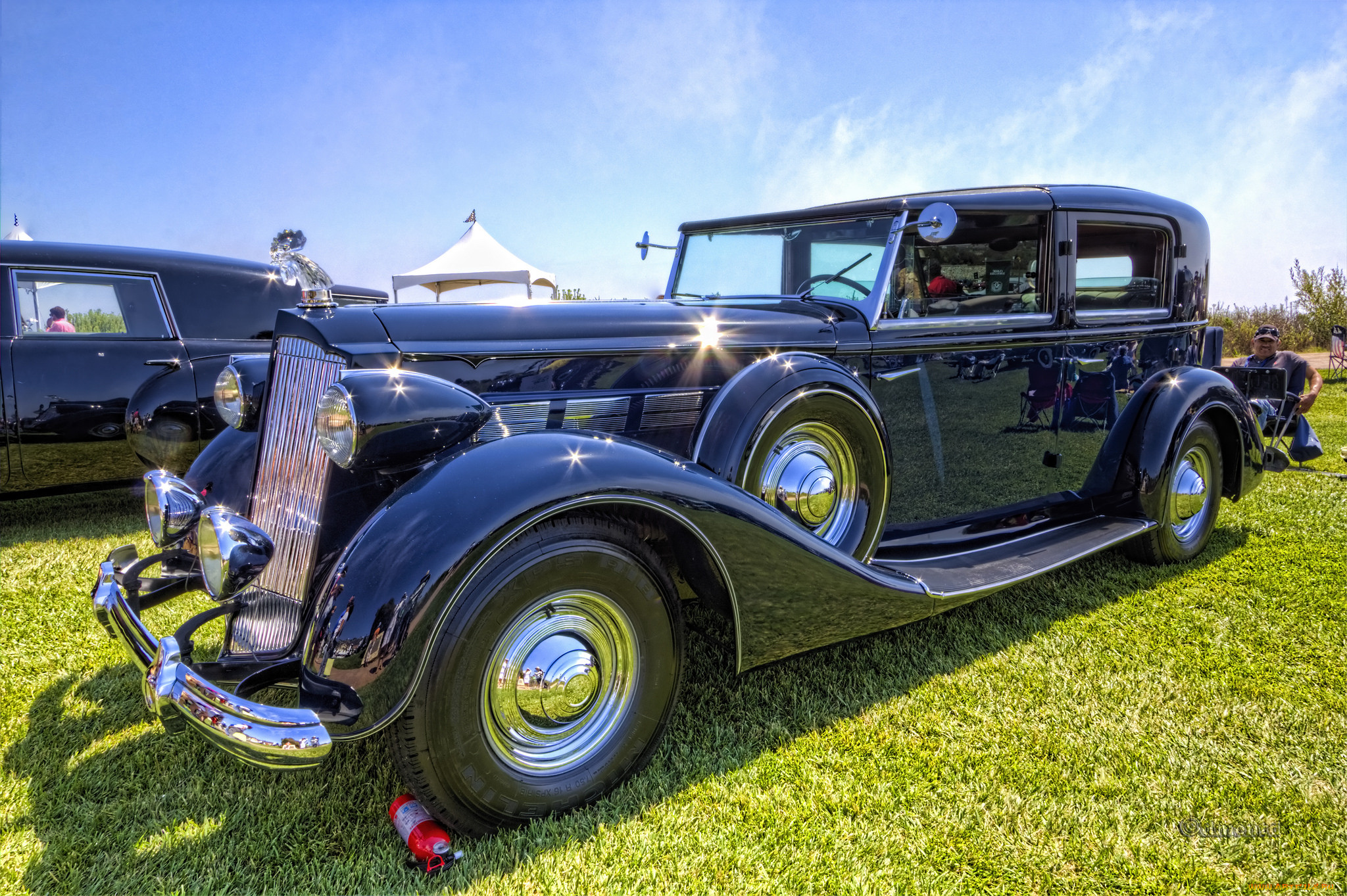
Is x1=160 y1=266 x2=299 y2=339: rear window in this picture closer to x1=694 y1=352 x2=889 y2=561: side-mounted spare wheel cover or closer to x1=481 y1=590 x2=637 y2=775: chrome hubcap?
x1=694 y1=352 x2=889 y2=561: side-mounted spare wheel cover

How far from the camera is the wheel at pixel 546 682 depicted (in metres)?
1.82

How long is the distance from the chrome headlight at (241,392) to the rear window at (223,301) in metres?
2.93

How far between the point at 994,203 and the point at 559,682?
2.88 m

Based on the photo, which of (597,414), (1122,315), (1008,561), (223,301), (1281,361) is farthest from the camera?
(1281,361)

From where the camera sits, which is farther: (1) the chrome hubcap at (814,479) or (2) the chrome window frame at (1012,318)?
(2) the chrome window frame at (1012,318)

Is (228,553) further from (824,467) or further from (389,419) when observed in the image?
(824,467)

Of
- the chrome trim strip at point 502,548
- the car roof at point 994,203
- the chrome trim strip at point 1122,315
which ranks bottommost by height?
the chrome trim strip at point 502,548

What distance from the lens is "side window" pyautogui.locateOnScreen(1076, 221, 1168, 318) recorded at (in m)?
3.81

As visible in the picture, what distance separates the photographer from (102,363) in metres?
5.11

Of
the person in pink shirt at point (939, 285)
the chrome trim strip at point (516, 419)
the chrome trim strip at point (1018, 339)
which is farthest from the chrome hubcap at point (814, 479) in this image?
the person in pink shirt at point (939, 285)

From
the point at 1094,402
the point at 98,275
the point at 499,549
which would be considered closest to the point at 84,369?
the point at 98,275

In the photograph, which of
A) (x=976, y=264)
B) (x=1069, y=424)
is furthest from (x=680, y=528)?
(x=1069, y=424)

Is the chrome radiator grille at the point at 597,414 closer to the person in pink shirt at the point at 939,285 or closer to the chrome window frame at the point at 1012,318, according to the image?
the chrome window frame at the point at 1012,318

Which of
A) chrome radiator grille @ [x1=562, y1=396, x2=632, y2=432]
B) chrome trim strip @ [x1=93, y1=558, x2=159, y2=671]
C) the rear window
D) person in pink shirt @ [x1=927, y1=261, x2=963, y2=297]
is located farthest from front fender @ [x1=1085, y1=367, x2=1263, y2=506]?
the rear window
